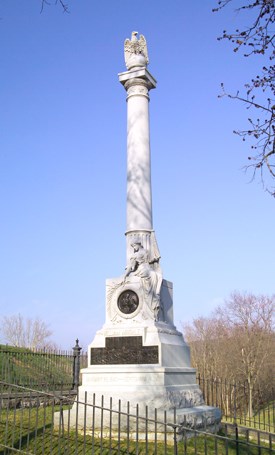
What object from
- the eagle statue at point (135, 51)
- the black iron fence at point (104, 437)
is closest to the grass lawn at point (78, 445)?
the black iron fence at point (104, 437)

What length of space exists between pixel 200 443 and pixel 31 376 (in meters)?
10.4

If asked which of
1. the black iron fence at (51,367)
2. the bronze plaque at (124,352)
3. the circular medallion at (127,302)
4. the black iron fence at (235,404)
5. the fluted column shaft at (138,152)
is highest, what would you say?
the fluted column shaft at (138,152)

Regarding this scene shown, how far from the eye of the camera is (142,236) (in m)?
11.9

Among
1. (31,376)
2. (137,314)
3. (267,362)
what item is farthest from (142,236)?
(267,362)

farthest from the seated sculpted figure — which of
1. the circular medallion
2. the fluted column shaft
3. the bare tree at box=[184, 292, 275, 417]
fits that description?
the bare tree at box=[184, 292, 275, 417]

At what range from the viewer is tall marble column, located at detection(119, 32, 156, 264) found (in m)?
12.1

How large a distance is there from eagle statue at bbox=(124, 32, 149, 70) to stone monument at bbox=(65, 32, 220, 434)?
0.48m

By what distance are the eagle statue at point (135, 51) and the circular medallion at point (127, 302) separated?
677 cm

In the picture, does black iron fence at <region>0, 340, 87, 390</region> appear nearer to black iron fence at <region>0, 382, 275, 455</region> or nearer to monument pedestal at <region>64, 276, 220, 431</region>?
monument pedestal at <region>64, 276, 220, 431</region>

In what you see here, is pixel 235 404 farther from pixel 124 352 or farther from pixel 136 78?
pixel 136 78

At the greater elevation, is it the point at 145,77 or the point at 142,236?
the point at 145,77

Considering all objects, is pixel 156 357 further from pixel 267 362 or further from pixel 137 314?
pixel 267 362

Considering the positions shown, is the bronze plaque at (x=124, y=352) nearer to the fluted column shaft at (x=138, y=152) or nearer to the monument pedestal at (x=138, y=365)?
the monument pedestal at (x=138, y=365)

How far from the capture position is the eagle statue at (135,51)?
1357 centimetres
